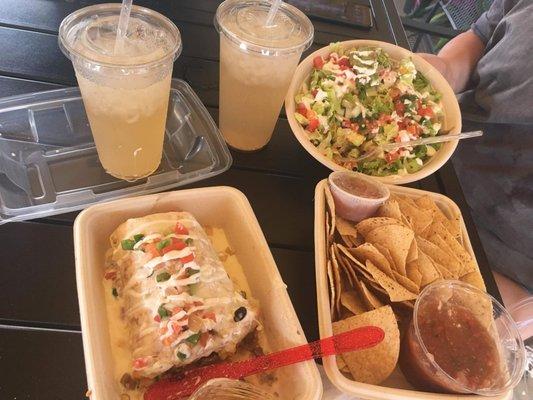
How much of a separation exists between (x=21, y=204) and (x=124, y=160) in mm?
256

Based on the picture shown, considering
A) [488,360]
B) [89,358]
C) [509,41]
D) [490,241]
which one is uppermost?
[509,41]

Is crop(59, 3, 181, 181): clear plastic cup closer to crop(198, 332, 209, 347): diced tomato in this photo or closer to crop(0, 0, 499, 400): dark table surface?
crop(0, 0, 499, 400): dark table surface

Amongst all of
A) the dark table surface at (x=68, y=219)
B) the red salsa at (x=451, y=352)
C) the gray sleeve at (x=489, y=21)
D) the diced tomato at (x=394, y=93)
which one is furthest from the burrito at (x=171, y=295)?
the gray sleeve at (x=489, y=21)

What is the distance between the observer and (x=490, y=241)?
1660mm

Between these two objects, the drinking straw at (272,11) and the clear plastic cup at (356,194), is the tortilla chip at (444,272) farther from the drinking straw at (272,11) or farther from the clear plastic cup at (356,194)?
the drinking straw at (272,11)

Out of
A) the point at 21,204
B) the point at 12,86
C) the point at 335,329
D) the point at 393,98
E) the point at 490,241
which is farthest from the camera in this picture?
the point at 490,241

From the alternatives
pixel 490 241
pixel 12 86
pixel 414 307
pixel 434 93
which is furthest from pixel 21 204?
pixel 490 241

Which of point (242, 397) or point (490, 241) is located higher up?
point (242, 397)

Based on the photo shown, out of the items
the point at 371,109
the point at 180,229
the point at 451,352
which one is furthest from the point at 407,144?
the point at 180,229

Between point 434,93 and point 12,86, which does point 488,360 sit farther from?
point 12,86

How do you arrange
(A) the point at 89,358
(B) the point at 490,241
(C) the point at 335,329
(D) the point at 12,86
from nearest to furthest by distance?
(A) the point at 89,358 < (C) the point at 335,329 < (D) the point at 12,86 < (B) the point at 490,241

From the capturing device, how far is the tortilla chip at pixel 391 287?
1.02 meters

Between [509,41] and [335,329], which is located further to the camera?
[509,41]

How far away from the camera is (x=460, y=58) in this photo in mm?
1891
